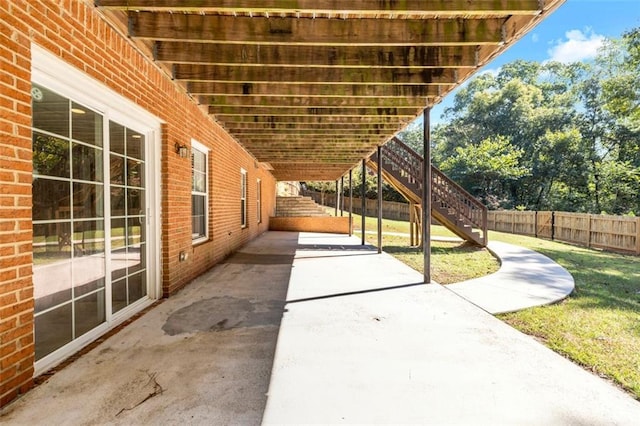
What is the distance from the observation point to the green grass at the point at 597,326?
2.55 m

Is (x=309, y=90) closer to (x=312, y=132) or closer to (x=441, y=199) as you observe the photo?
(x=312, y=132)

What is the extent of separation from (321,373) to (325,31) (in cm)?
304

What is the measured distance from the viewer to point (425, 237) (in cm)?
516

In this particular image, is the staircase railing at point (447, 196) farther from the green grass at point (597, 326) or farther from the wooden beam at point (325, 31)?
the wooden beam at point (325, 31)

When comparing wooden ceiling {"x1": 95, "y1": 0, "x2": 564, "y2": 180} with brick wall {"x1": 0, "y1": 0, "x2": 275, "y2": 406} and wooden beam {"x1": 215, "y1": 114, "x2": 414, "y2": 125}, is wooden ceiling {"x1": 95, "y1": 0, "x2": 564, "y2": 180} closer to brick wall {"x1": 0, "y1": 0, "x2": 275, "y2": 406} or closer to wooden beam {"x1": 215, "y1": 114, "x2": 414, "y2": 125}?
brick wall {"x1": 0, "y1": 0, "x2": 275, "y2": 406}

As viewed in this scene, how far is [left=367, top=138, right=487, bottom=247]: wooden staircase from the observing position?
384 inches

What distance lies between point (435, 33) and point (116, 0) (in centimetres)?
282

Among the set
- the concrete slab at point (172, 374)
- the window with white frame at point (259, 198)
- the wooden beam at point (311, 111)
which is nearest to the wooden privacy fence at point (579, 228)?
the wooden beam at point (311, 111)

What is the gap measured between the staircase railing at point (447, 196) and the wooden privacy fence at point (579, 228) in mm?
4710

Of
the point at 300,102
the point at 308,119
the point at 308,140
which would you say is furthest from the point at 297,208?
the point at 300,102

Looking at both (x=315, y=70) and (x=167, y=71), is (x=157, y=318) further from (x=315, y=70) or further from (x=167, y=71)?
(x=315, y=70)

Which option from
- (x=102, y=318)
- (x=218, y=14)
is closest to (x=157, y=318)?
(x=102, y=318)

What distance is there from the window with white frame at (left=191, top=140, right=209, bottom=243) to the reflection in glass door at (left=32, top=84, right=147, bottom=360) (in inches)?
69.5

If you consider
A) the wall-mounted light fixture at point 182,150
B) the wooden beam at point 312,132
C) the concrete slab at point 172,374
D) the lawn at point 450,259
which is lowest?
the lawn at point 450,259
